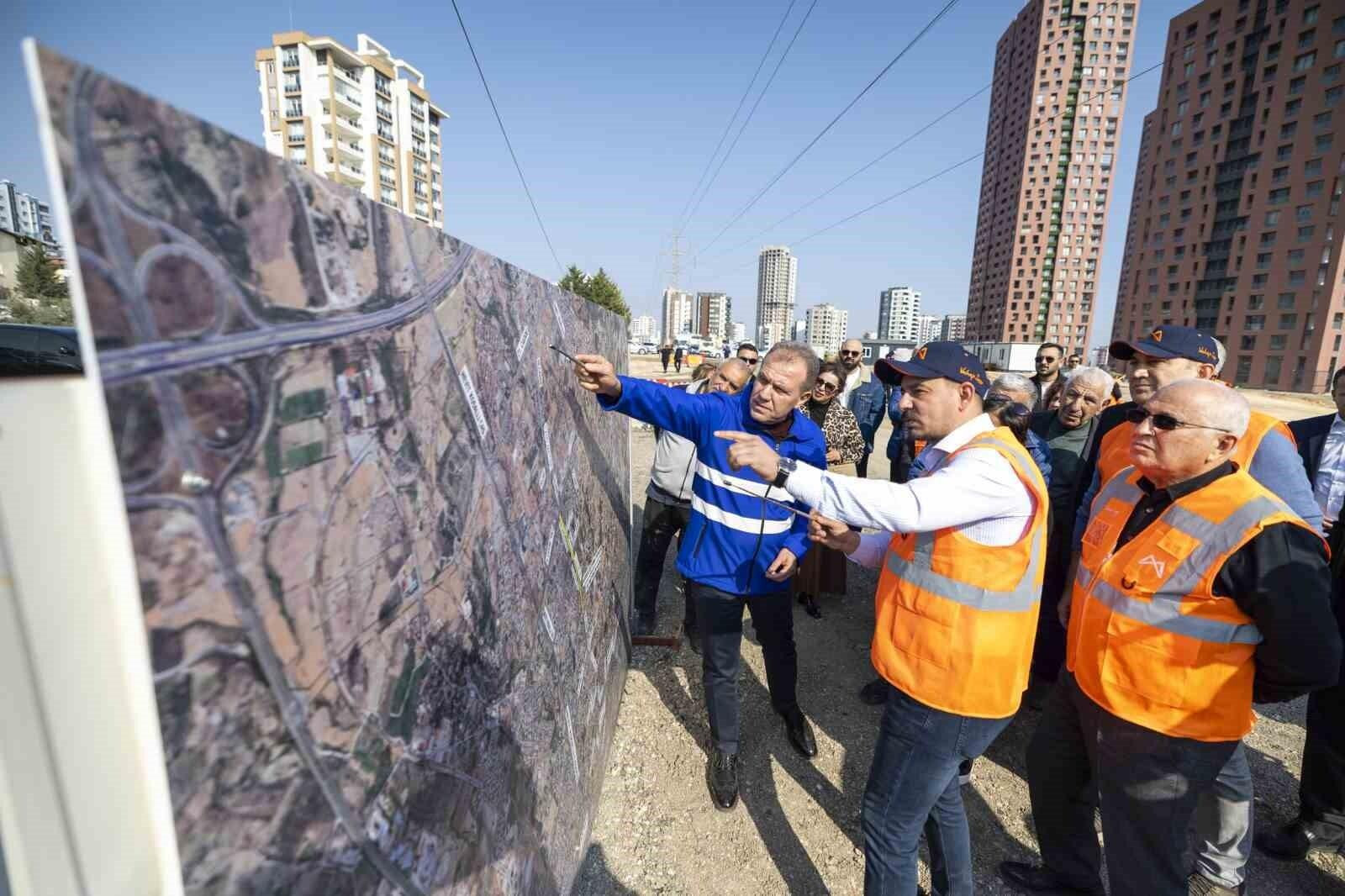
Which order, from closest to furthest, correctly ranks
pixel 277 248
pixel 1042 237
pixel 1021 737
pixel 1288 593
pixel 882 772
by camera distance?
pixel 277 248, pixel 1288 593, pixel 882 772, pixel 1021 737, pixel 1042 237

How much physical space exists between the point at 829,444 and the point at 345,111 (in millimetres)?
58054

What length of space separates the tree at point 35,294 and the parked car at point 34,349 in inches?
556

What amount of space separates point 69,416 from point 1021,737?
4.04m

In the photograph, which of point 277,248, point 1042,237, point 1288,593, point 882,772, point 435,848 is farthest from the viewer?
point 1042,237

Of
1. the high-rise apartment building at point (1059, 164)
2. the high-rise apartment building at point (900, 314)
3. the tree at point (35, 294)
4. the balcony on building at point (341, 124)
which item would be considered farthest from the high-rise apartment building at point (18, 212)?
the high-rise apartment building at point (900, 314)

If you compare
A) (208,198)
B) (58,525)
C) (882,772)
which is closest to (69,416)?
(58,525)

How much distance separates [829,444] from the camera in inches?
174

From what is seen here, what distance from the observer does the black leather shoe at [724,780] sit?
8.74 ft

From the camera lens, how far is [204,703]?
689 millimetres

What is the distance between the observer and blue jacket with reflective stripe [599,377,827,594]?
252cm

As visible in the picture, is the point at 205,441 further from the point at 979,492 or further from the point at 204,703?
the point at 979,492

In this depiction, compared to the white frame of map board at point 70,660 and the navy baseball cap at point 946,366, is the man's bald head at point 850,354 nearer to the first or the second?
the navy baseball cap at point 946,366

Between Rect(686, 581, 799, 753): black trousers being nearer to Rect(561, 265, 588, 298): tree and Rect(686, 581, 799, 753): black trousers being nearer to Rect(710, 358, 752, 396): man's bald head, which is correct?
Rect(710, 358, 752, 396): man's bald head

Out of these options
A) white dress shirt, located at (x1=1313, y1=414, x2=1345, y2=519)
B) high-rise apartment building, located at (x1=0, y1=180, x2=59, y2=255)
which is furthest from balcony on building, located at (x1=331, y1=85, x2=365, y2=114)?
white dress shirt, located at (x1=1313, y1=414, x2=1345, y2=519)
